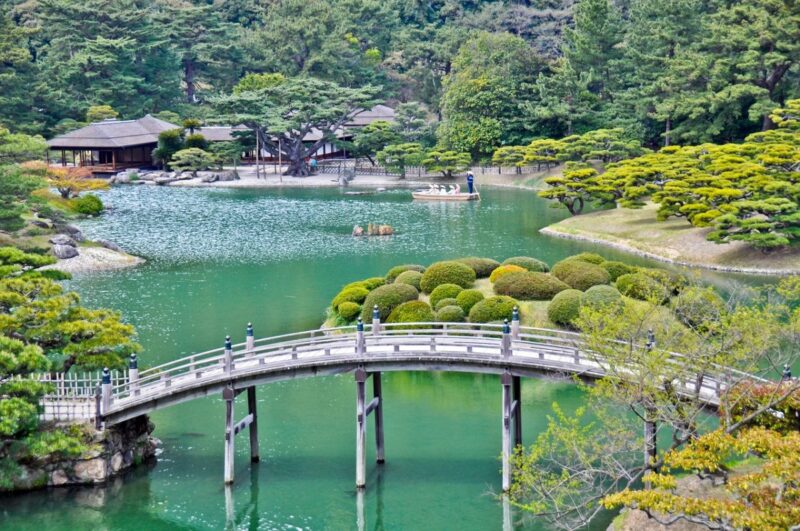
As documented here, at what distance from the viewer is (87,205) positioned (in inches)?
2751

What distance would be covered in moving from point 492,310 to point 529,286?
7.66 ft

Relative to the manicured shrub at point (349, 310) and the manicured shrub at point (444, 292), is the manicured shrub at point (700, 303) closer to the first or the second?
the manicured shrub at point (444, 292)

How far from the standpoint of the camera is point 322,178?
92000mm

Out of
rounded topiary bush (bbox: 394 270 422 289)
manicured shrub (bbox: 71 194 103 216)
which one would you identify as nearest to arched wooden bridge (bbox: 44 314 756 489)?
rounded topiary bush (bbox: 394 270 422 289)

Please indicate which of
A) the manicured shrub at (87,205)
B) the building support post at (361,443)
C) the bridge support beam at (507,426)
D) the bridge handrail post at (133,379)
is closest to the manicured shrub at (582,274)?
the bridge support beam at (507,426)

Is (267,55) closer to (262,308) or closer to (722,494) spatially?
(262,308)

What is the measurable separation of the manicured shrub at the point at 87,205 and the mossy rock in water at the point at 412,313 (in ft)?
119

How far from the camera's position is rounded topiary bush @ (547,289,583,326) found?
126 ft

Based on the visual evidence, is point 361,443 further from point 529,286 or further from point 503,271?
point 503,271

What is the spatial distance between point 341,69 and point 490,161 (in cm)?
2303

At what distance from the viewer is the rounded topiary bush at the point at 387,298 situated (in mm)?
39906

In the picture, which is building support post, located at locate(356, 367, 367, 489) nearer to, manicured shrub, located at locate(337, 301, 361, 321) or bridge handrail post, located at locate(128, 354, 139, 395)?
bridge handrail post, located at locate(128, 354, 139, 395)

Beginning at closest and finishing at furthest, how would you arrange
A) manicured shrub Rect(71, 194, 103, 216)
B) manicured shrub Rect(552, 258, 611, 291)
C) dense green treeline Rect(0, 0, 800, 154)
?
manicured shrub Rect(552, 258, 611, 291), manicured shrub Rect(71, 194, 103, 216), dense green treeline Rect(0, 0, 800, 154)

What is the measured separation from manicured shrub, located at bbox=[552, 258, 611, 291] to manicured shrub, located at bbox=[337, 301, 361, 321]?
7.65 metres
